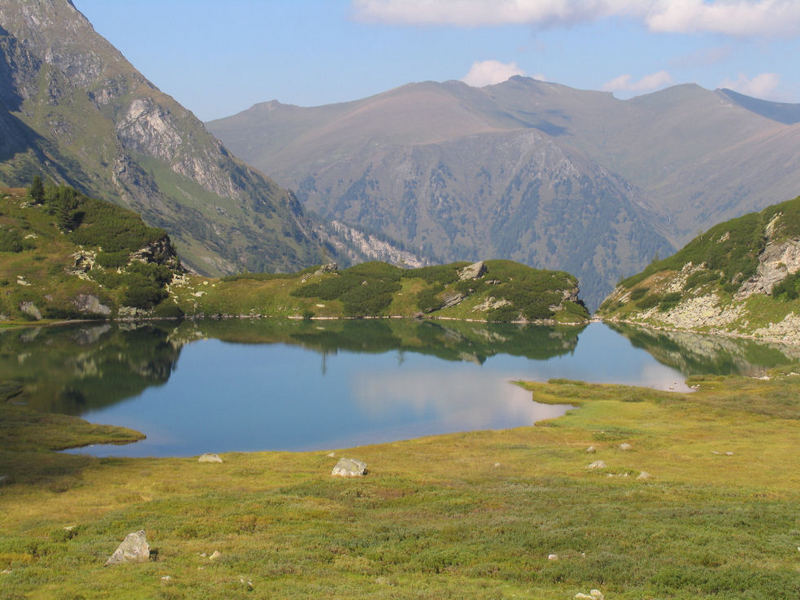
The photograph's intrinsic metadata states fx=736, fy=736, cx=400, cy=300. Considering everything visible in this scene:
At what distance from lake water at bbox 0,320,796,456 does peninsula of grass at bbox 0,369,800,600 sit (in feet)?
54.3

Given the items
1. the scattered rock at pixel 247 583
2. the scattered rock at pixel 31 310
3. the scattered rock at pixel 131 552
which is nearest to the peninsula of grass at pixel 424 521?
the scattered rock at pixel 247 583

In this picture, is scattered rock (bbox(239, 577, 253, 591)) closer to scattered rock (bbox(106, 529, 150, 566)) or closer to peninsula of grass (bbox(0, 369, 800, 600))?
peninsula of grass (bbox(0, 369, 800, 600))

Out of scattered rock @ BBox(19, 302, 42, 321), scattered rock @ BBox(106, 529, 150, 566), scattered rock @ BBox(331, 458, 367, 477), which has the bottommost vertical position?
scattered rock @ BBox(331, 458, 367, 477)

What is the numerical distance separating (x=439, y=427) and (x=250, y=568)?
67.4 m

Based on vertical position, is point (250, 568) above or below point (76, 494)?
above

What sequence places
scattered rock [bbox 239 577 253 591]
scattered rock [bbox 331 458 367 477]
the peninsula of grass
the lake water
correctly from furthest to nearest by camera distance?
1. the lake water
2. scattered rock [bbox 331 458 367 477]
3. the peninsula of grass
4. scattered rock [bbox 239 577 253 591]

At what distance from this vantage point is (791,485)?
2203 inches

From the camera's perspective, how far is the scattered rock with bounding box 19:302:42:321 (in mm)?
195000

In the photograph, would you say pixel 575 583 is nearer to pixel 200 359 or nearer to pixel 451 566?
pixel 451 566

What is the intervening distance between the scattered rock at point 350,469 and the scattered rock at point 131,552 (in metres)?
26.3

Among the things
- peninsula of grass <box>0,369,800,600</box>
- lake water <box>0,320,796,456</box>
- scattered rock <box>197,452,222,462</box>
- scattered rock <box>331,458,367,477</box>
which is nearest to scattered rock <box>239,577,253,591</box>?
peninsula of grass <box>0,369,800,600</box>

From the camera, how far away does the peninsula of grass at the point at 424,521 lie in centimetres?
3136

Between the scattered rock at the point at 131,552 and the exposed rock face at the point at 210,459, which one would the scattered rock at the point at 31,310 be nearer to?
the exposed rock face at the point at 210,459

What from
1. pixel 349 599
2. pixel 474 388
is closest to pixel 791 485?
pixel 349 599
